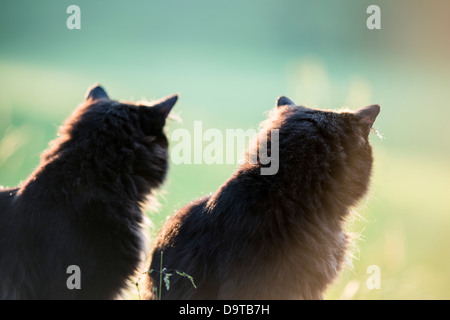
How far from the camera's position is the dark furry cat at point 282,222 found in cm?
319

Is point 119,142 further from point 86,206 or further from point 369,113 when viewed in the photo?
point 369,113

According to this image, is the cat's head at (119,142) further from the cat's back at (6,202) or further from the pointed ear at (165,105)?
the cat's back at (6,202)

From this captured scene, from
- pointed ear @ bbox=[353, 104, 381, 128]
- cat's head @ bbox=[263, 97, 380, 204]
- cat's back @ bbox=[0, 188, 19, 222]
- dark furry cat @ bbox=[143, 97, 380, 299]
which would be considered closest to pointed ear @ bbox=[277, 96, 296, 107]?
cat's head @ bbox=[263, 97, 380, 204]

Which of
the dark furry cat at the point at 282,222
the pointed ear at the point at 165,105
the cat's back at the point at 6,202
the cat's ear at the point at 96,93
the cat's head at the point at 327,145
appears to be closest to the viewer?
the dark furry cat at the point at 282,222

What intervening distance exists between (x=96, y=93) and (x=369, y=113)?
7.31 ft

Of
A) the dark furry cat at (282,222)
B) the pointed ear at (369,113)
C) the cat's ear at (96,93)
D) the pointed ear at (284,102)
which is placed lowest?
the dark furry cat at (282,222)

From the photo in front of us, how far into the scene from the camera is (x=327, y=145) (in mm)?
3477

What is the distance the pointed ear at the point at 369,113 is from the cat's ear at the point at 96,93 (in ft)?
A: 6.72

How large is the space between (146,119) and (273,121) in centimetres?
100

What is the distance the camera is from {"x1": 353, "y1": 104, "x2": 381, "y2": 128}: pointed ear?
3.70 meters

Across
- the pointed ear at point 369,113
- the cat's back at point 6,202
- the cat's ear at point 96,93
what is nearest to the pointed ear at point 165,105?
the cat's ear at point 96,93
